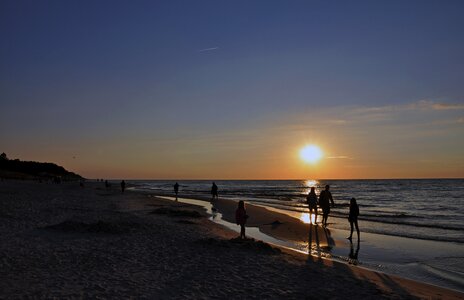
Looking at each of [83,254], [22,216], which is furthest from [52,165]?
[83,254]

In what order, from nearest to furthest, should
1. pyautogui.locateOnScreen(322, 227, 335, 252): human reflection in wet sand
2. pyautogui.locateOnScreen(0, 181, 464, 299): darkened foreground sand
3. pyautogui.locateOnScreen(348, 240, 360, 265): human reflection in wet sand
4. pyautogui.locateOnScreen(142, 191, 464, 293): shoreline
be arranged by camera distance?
pyautogui.locateOnScreen(0, 181, 464, 299): darkened foreground sand, pyautogui.locateOnScreen(142, 191, 464, 293): shoreline, pyautogui.locateOnScreen(348, 240, 360, 265): human reflection in wet sand, pyautogui.locateOnScreen(322, 227, 335, 252): human reflection in wet sand

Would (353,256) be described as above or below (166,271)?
below

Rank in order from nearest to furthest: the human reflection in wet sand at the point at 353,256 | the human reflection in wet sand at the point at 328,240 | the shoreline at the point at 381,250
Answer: the shoreline at the point at 381,250 → the human reflection in wet sand at the point at 353,256 → the human reflection in wet sand at the point at 328,240

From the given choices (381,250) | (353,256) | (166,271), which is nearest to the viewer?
(166,271)

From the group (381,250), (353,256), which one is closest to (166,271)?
(353,256)

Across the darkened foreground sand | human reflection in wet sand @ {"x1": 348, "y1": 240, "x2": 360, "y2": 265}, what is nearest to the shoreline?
human reflection in wet sand @ {"x1": 348, "y1": 240, "x2": 360, "y2": 265}

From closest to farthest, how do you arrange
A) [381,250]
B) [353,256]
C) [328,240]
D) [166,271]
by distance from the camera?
[166,271]
[353,256]
[381,250]
[328,240]

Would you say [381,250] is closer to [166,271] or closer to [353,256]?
[353,256]

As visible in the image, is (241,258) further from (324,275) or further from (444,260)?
(444,260)

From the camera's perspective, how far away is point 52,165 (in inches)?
5758

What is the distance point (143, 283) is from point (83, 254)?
11.4 feet

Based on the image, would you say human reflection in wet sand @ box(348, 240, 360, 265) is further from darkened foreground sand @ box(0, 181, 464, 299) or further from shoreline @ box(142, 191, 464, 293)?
darkened foreground sand @ box(0, 181, 464, 299)

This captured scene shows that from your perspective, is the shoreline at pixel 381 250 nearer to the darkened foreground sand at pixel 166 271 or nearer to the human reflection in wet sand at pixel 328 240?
the human reflection in wet sand at pixel 328 240

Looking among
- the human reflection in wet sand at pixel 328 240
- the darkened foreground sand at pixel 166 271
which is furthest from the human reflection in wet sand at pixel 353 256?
the darkened foreground sand at pixel 166 271
